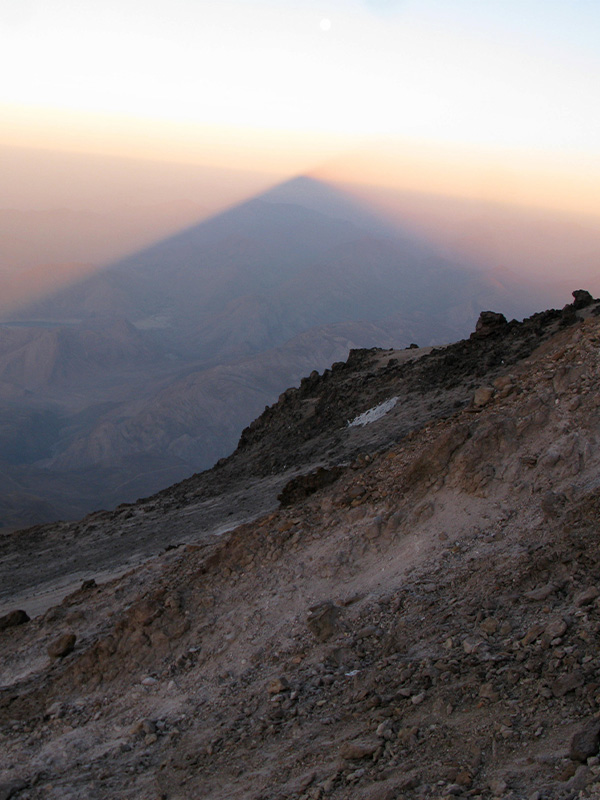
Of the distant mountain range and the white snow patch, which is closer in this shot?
the white snow patch

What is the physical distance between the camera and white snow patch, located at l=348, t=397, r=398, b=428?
58.1ft

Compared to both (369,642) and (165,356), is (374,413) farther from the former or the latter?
(165,356)

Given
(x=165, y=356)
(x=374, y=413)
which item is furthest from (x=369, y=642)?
(x=165, y=356)

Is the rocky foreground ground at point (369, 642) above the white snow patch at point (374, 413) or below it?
below

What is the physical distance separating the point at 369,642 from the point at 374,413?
11973 mm

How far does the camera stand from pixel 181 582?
8203 mm

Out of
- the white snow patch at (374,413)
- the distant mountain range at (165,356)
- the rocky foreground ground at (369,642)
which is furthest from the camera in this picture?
the distant mountain range at (165,356)

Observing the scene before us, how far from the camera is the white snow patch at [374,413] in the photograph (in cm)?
1772

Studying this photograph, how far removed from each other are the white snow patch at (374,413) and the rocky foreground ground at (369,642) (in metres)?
7.84

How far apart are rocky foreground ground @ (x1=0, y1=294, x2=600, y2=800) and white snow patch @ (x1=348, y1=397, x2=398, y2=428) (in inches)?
309

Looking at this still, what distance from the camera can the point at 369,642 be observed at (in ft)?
20.4

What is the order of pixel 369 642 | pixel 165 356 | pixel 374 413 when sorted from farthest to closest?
pixel 165 356 → pixel 374 413 → pixel 369 642

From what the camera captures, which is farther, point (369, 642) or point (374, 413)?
point (374, 413)

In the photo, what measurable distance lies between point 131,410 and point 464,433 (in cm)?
9635
